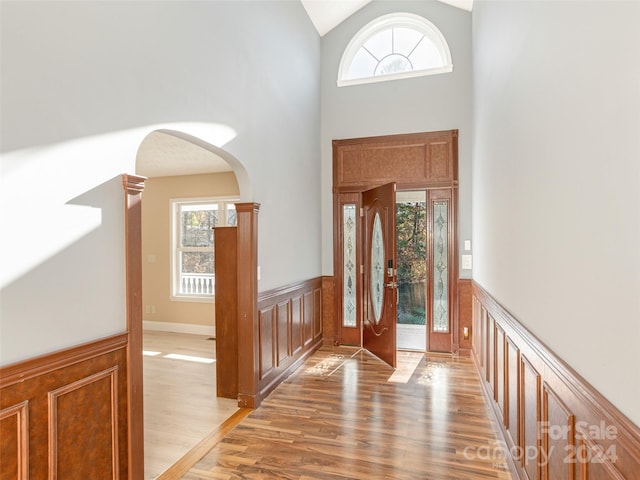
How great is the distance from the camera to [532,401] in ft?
6.18

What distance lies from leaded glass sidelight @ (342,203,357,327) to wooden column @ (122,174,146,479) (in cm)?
354

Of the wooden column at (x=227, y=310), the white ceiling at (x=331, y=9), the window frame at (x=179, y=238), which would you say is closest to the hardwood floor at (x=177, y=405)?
the wooden column at (x=227, y=310)

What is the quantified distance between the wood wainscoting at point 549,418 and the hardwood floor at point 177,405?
2188 millimetres

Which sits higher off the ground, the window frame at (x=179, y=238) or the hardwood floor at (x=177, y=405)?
the window frame at (x=179, y=238)

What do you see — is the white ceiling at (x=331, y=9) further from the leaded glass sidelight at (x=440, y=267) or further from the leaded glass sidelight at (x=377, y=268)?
the leaded glass sidelight at (x=377, y=268)

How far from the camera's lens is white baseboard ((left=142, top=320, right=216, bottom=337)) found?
612 cm

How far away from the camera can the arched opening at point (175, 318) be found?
287 centimetres

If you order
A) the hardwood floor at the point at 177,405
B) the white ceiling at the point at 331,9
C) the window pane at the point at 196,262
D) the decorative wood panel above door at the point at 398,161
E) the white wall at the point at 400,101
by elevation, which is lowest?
the hardwood floor at the point at 177,405

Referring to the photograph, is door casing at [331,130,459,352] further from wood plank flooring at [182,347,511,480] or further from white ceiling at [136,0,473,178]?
white ceiling at [136,0,473,178]

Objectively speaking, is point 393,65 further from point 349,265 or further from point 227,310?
point 227,310

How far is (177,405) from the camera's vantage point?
3385mm

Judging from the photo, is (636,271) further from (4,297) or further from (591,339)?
(4,297)

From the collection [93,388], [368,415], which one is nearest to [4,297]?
[93,388]

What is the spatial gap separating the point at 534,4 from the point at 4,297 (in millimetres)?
2691
